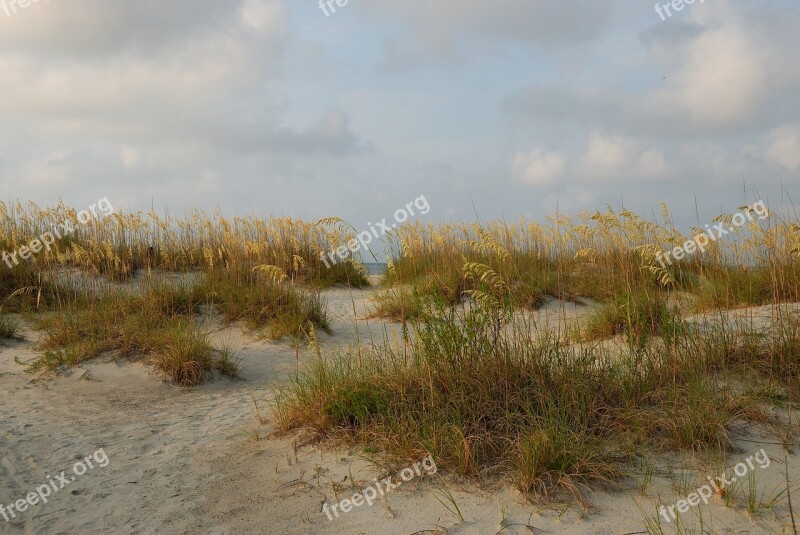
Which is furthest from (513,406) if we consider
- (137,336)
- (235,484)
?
(137,336)

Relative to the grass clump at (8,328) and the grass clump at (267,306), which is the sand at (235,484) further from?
the grass clump at (267,306)

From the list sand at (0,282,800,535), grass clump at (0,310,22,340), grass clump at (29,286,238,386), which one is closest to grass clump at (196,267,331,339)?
grass clump at (29,286,238,386)

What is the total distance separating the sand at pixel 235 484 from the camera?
10.1 ft

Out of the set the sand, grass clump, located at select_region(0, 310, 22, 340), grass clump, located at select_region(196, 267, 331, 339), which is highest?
grass clump, located at select_region(0, 310, 22, 340)

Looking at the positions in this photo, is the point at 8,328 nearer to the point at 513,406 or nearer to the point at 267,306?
the point at 267,306

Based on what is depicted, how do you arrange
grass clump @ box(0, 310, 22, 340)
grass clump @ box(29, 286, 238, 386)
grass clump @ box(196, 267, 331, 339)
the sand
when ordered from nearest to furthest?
1. the sand
2. grass clump @ box(29, 286, 238, 386)
3. grass clump @ box(0, 310, 22, 340)
4. grass clump @ box(196, 267, 331, 339)

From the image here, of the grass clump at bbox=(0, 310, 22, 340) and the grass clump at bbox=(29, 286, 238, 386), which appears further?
the grass clump at bbox=(0, 310, 22, 340)

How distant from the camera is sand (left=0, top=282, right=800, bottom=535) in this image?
122 inches

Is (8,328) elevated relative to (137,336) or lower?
elevated

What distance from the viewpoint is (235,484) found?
3766mm

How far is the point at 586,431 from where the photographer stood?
12.2 ft

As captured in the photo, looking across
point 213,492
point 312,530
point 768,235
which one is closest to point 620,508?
point 312,530

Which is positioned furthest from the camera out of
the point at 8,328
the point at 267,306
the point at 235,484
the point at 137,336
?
the point at 267,306

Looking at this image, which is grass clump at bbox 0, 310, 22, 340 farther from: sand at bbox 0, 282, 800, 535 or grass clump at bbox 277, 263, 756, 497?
grass clump at bbox 277, 263, 756, 497
